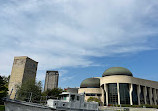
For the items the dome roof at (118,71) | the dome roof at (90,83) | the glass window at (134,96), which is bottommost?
the glass window at (134,96)

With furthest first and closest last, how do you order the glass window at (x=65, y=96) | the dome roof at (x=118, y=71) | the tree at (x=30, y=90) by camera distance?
the dome roof at (x=118, y=71) → the tree at (x=30, y=90) → the glass window at (x=65, y=96)

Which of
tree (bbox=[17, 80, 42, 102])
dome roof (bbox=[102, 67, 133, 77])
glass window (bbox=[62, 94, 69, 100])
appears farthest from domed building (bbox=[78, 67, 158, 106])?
glass window (bbox=[62, 94, 69, 100])

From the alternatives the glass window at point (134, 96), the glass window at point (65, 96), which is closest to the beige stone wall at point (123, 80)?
the glass window at point (134, 96)

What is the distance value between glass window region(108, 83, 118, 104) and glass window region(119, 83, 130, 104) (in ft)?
7.00

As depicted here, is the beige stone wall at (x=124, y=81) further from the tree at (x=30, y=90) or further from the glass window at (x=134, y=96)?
the tree at (x=30, y=90)

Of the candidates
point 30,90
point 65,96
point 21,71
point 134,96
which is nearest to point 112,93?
point 134,96

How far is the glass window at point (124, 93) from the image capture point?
59344 millimetres

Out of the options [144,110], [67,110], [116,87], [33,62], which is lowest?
[144,110]

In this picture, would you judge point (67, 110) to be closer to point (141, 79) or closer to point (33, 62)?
point (141, 79)

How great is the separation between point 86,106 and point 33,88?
110 ft

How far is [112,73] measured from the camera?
211 ft

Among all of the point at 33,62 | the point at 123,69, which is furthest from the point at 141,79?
the point at 33,62

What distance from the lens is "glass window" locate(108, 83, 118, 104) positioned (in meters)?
60.7

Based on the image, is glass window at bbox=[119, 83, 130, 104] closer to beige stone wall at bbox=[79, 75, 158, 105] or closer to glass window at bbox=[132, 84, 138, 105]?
beige stone wall at bbox=[79, 75, 158, 105]
